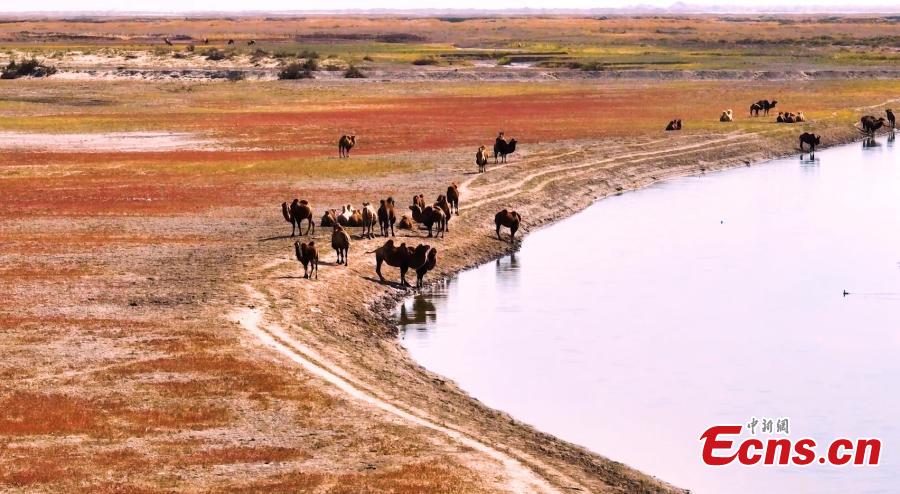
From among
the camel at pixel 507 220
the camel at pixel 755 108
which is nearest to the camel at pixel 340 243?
the camel at pixel 507 220

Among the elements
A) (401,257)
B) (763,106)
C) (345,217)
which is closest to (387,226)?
(345,217)

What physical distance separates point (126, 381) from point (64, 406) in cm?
149

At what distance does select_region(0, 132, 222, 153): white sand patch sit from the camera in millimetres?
59531

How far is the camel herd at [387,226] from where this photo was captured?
32344 mm

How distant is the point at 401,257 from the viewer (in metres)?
32.9

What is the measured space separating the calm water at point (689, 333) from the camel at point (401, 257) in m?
0.91

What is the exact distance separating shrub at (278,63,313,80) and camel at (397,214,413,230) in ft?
234

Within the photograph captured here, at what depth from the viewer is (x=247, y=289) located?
29.2m

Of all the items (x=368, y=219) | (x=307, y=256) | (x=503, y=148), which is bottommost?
(x=503, y=148)

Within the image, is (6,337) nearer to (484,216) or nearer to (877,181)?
(484,216)

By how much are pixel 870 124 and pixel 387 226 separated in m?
43.7

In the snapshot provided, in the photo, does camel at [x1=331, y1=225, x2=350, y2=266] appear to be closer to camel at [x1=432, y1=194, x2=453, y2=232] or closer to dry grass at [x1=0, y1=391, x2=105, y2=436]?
camel at [x1=432, y1=194, x2=453, y2=232]

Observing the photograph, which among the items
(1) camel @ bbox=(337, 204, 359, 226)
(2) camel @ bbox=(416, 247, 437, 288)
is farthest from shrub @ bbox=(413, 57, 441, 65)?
(2) camel @ bbox=(416, 247, 437, 288)

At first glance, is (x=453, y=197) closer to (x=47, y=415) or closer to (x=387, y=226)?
(x=387, y=226)
